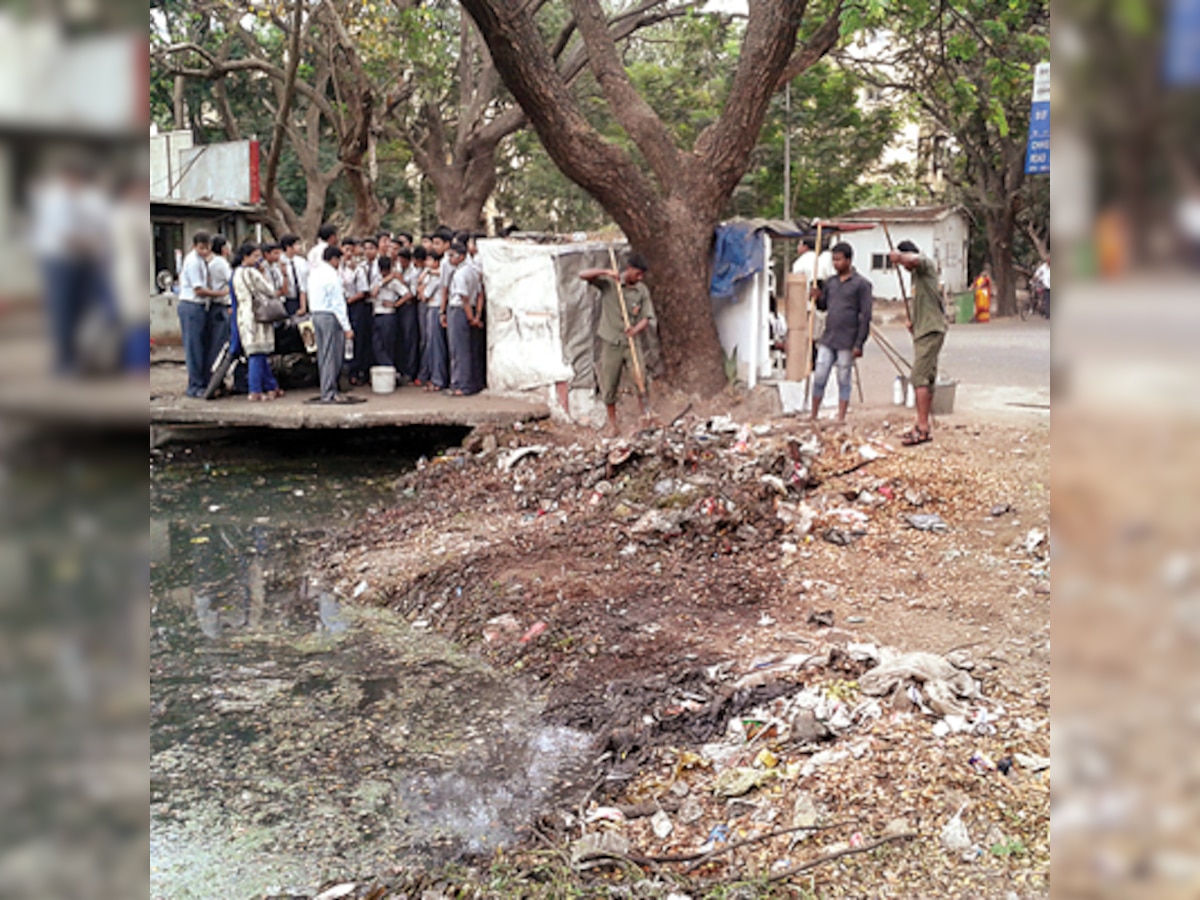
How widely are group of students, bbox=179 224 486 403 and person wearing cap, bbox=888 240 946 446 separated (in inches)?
186

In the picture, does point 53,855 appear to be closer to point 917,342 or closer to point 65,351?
point 65,351

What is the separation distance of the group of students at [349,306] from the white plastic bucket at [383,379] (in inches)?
15.6

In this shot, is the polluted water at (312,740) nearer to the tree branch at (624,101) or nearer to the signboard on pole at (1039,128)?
the signboard on pole at (1039,128)

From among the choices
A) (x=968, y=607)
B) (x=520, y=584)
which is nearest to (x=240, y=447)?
(x=520, y=584)

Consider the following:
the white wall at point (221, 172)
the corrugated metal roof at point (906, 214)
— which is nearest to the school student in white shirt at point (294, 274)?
the white wall at point (221, 172)

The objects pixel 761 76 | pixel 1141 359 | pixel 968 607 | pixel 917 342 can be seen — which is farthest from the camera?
pixel 761 76

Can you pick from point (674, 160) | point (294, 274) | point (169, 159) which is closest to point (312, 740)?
point (674, 160)

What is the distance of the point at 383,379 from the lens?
1191 centimetres

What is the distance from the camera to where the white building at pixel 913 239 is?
2814cm

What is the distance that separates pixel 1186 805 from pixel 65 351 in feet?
3.44

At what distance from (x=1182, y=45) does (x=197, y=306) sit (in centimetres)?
1139

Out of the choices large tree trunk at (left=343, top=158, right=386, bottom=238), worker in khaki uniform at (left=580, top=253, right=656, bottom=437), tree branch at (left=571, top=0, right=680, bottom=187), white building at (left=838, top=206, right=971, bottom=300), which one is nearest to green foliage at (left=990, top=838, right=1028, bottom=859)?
worker in khaki uniform at (left=580, top=253, right=656, bottom=437)

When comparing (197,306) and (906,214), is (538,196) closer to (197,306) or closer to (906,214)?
(906,214)

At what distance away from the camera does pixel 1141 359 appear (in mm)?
851
